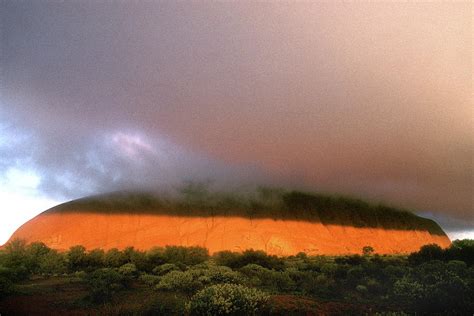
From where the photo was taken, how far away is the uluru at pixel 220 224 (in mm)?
68875

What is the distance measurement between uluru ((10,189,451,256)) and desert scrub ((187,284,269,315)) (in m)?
52.3

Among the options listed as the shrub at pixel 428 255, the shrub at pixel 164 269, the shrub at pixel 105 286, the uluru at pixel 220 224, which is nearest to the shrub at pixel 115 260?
the shrub at pixel 164 269

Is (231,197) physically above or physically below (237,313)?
above

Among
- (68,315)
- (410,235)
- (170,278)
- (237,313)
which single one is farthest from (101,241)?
(410,235)

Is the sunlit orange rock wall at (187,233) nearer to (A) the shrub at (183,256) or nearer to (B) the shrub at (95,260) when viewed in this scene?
(A) the shrub at (183,256)

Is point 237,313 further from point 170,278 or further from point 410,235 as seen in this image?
point 410,235

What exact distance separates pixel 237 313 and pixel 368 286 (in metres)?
10.9

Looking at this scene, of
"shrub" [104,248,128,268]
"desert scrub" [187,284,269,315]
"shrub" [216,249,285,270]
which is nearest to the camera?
"desert scrub" [187,284,269,315]

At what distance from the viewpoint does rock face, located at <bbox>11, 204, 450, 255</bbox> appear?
68188 millimetres

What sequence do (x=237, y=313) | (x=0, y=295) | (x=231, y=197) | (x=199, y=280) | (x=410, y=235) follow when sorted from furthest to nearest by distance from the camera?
(x=410, y=235), (x=231, y=197), (x=199, y=280), (x=0, y=295), (x=237, y=313)

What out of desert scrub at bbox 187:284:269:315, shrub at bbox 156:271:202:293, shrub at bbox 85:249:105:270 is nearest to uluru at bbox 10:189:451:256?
shrub at bbox 85:249:105:270

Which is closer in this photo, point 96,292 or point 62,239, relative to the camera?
point 96,292

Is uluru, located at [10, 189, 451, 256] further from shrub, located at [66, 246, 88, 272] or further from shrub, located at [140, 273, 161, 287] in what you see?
shrub, located at [140, 273, 161, 287]

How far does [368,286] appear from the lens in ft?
67.1
